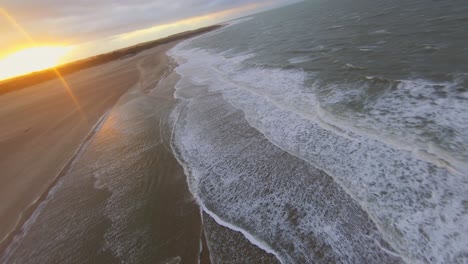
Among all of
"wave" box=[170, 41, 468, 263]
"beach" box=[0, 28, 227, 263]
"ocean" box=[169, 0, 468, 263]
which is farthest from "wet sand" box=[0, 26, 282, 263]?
"wave" box=[170, 41, 468, 263]

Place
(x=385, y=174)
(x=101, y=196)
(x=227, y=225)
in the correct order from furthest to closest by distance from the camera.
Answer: (x=101, y=196) < (x=385, y=174) < (x=227, y=225)

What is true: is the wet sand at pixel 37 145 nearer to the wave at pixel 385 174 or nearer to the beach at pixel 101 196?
the beach at pixel 101 196

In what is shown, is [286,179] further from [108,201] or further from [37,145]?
[37,145]

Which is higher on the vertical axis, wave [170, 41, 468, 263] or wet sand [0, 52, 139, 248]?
wet sand [0, 52, 139, 248]

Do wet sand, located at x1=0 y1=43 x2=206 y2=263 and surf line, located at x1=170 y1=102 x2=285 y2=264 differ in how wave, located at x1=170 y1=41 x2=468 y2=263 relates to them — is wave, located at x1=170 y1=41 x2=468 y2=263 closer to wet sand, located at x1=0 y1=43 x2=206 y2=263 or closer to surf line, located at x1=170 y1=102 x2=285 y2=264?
surf line, located at x1=170 y1=102 x2=285 y2=264

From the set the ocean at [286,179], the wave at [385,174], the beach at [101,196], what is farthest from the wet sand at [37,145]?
the wave at [385,174]

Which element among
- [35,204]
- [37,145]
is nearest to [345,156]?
[35,204]

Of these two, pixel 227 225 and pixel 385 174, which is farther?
pixel 385 174
